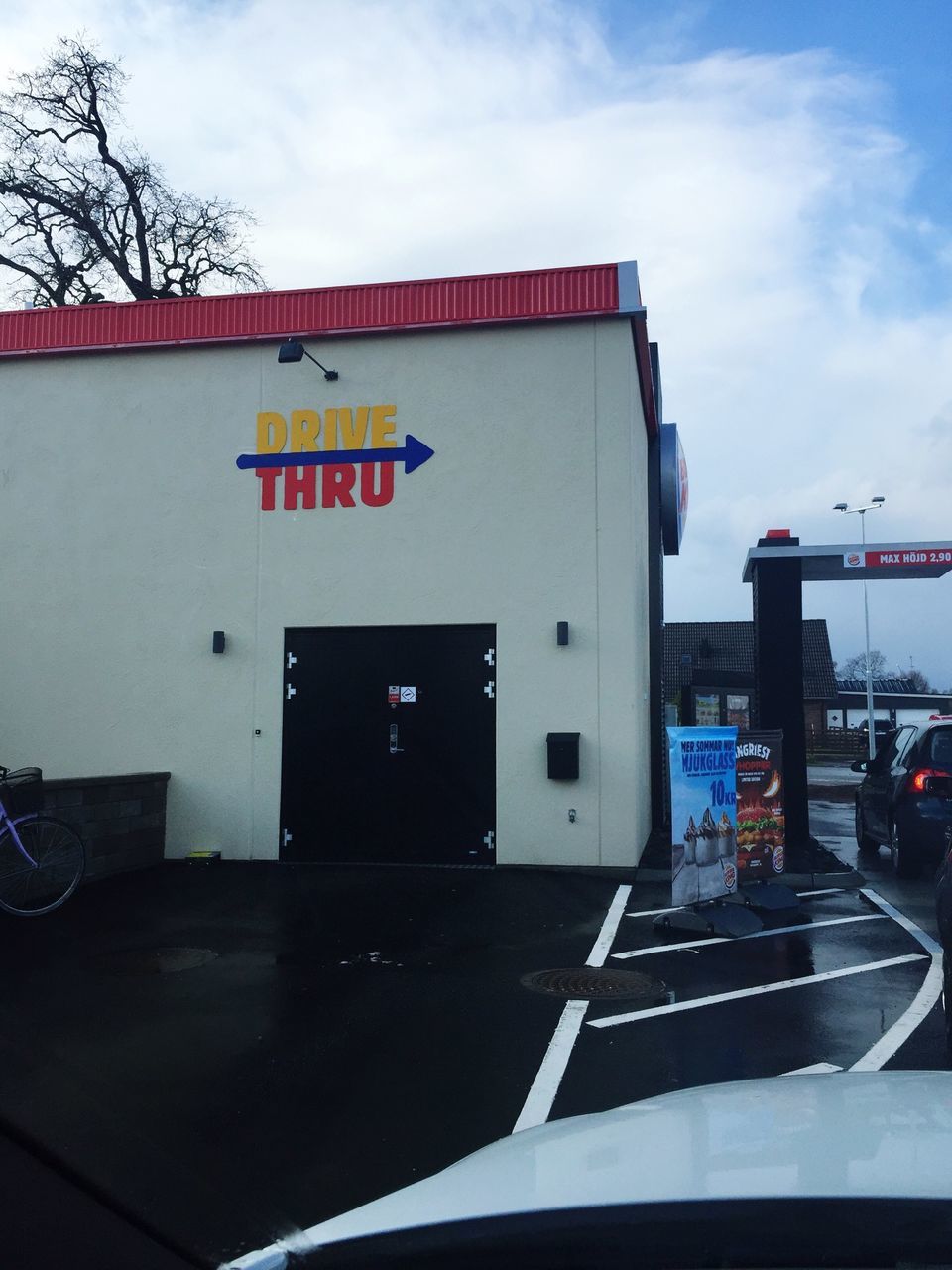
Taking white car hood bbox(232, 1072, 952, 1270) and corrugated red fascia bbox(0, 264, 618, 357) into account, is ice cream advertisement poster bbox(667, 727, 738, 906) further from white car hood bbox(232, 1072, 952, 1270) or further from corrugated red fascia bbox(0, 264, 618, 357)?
white car hood bbox(232, 1072, 952, 1270)

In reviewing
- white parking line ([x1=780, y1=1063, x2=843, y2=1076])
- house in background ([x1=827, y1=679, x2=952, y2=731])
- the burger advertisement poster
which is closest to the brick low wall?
the burger advertisement poster

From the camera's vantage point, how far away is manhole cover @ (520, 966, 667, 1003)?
6.13 metres

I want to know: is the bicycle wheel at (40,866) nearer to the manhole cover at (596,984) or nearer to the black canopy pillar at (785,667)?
the manhole cover at (596,984)

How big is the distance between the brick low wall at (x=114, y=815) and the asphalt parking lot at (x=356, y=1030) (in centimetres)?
102

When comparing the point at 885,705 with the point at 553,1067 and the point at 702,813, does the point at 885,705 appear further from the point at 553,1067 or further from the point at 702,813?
the point at 553,1067

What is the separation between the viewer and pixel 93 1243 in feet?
8.93

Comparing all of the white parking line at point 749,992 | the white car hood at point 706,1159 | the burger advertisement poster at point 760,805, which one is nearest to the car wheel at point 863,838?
the burger advertisement poster at point 760,805

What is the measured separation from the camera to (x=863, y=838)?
14.0 m

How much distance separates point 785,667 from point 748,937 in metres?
5.52

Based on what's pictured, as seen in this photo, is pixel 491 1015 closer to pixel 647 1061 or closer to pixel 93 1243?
pixel 647 1061

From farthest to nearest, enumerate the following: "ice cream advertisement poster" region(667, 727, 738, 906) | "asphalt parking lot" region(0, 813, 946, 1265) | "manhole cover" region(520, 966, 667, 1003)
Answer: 1. "ice cream advertisement poster" region(667, 727, 738, 906)
2. "manhole cover" region(520, 966, 667, 1003)
3. "asphalt parking lot" region(0, 813, 946, 1265)

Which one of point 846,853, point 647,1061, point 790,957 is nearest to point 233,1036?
point 647,1061

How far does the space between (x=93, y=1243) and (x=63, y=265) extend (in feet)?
89.6

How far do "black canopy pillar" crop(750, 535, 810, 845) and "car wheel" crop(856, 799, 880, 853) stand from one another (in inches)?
59.0
